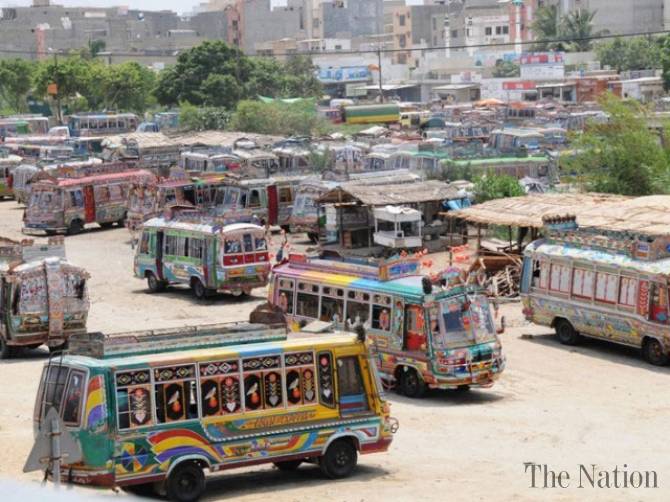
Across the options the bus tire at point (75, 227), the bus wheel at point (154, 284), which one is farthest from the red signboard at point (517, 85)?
the bus wheel at point (154, 284)

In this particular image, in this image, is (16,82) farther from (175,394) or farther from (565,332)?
(175,394)

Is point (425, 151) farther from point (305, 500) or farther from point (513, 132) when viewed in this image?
point (305, 500)

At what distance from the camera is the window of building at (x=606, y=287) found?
25734 millimetres

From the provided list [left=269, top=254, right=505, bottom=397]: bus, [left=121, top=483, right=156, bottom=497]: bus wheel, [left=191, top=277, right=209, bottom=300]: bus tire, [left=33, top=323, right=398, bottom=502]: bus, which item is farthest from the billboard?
[left=121, top=483, right=156, bottom=497]: bus wheel

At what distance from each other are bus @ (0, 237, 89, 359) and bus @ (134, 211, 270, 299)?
6.82 m

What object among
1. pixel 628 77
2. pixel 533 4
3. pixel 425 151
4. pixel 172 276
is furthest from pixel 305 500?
pixel 533 4

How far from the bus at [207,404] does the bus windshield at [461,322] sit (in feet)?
16.3

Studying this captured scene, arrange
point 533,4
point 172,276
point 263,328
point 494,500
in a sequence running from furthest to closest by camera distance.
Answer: point 533,4 → point 172,276 → point 263,328 → point 494,500

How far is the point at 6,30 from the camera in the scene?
554ft

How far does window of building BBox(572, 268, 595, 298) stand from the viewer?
2632 cm

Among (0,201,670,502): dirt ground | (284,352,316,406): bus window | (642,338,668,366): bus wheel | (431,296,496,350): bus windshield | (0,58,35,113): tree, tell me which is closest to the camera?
(0,201,670,502): dirt ground

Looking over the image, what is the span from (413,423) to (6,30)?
15668 centimetres

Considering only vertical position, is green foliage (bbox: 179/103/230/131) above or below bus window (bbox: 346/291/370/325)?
below

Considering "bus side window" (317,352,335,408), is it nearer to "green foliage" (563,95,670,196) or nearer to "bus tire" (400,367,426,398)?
"bus tire" (400,367,426,398)
